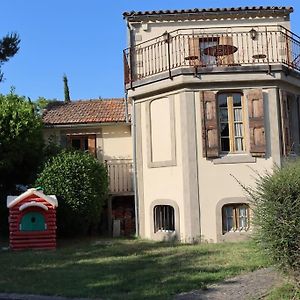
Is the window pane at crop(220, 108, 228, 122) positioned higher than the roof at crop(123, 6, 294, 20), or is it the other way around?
the roof at crop(123, 6, 294, 20)

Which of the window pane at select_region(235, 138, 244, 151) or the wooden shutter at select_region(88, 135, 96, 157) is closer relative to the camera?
the window pane at select_region(235, 138, 244, 151)

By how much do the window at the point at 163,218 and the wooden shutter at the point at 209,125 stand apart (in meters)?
2.17

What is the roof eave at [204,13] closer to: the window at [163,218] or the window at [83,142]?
the window at [83,142]

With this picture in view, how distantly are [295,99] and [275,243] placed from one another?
9.45 metres

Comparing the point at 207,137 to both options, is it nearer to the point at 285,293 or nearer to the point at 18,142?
the point at 18,142

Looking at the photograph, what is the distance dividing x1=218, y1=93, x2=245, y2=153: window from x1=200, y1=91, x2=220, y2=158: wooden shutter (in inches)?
13.9

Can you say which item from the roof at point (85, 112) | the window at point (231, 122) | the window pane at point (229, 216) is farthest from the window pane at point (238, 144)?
the roof at point (85, 112)

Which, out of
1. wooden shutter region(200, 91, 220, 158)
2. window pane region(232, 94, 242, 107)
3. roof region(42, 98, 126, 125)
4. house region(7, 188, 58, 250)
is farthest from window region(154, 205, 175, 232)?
roof region(42, 98, 126, 125)

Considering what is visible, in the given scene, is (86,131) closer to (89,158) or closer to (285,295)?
(89,158)

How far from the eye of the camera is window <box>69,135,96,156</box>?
1972 centimetres

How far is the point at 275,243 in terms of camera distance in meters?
7.61

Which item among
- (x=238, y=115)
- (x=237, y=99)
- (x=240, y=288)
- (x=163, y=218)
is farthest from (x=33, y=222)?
(x=240, y=288)

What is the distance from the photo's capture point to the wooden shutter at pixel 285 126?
1495 cm

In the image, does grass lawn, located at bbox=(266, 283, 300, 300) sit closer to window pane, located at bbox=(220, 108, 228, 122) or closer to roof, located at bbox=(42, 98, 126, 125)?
window pane, located at bbox=(220, 108, 228, 122)
